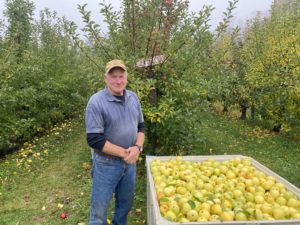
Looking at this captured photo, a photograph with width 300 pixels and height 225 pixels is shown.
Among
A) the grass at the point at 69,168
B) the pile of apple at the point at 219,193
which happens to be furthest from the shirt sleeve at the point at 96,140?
the grass at the point at 69,168

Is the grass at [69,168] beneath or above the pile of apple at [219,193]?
beneath

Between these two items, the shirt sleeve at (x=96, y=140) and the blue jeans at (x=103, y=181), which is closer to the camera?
the shirt sleeve at (x=96, y=140)

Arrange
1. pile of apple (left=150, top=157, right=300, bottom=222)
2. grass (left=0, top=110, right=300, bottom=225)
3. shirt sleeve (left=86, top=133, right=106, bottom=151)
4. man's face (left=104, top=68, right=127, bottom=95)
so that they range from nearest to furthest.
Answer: pile of apple (left=150, top=157, right=300, bottom=222) → shirt sleeve (left=86, top=133, right=106, bottom=151) → man's face (left=104, top=68, right=127, bottom=95) → grass (left=0, top=110, right=300, bottom=225)

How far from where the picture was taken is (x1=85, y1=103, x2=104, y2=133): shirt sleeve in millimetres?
3461

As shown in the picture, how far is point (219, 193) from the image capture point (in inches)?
127

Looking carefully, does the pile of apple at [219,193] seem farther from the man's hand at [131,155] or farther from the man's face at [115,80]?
the man's face at [115,80]

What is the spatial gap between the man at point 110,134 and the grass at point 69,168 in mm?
1278

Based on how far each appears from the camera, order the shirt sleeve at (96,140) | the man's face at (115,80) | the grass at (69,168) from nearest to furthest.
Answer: the shirt sleeve at (96,140) < the man's face at (115,80) < the grass at (69,168)

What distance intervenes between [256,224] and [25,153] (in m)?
7.40

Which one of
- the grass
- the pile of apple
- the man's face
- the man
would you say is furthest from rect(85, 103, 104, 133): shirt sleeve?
the grass

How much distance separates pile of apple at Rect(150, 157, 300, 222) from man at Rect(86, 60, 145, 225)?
1.44ft

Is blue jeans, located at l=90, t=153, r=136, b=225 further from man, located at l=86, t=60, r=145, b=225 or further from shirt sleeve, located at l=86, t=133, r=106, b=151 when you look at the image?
shirt sleeve, located at l=86, t=133, r=106, b=151

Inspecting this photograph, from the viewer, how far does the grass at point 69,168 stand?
5.35 meters

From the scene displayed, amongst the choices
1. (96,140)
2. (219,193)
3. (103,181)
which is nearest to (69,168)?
(103,181)
